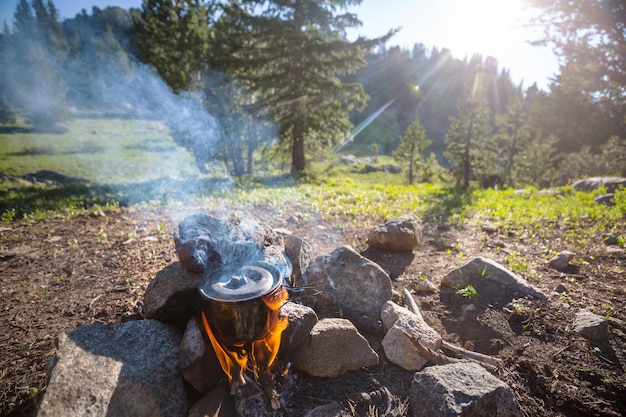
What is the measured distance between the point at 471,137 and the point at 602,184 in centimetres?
783

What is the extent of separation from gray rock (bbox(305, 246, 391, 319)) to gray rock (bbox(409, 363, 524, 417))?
4.47ft

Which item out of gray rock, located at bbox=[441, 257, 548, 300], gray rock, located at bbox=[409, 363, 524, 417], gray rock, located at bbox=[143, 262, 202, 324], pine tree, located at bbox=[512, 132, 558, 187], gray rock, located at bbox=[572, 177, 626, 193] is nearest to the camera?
gray rock, located at bbox=[409, 363, 524, 417]

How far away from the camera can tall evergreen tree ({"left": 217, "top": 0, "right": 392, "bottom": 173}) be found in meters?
15.2

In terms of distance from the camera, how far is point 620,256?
238 inches

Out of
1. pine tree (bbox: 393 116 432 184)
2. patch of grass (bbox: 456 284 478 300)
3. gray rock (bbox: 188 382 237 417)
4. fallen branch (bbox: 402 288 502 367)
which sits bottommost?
gray rock (bbox: 188 382 237 417)

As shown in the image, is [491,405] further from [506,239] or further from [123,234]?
[123,234]

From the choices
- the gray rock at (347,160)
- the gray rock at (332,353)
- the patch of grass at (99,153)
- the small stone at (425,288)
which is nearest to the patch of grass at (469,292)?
the small stone at (425,288)

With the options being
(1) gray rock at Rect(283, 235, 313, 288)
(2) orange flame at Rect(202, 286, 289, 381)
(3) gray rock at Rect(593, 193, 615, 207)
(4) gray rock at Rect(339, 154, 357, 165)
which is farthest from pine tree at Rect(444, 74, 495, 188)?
(4) gray rock at Rect(339, 154, 357, 165)

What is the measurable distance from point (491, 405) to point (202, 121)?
2133cm

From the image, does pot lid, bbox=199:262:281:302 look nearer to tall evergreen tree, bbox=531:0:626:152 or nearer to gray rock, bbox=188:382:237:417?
gray rock, bbox=188:382:237:417

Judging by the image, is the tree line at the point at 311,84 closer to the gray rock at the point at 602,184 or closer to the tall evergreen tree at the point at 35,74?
the gray rock at the point at 602,184

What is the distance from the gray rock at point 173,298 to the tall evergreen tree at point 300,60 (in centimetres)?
1405

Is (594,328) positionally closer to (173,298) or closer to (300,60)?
(173,298)

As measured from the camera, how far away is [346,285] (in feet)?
14.7
